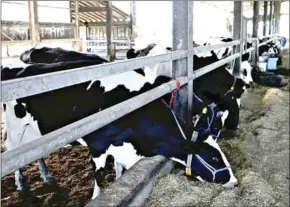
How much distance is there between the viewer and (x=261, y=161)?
391 centimetres

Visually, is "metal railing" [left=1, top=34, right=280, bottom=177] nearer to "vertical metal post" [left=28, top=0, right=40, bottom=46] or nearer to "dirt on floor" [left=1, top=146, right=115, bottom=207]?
"dirt on floor" [left=1, top=146, right=115, bottom=207]

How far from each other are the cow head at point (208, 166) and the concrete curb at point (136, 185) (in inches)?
9.7

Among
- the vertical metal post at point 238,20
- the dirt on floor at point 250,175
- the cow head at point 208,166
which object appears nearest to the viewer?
the dirt on floor at point 250,175

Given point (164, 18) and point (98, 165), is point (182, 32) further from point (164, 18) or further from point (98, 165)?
point (164, 18)

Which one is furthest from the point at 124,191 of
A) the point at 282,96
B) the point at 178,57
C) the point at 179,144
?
the point at 282,96

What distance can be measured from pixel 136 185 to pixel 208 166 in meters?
0.69

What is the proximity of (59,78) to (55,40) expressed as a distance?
8.70 meters

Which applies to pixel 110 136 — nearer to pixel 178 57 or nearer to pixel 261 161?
pixel 178 57

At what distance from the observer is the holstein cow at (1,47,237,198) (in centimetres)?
292

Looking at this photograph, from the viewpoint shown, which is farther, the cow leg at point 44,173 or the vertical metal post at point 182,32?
the cow leg at point 44,173

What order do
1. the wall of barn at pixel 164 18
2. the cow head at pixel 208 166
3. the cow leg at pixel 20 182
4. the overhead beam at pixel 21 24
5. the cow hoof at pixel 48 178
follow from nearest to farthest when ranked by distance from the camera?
the cow head at pixel 208 166
the cow leg at pixel 20 182
the cow hoof at pixel 48 178
the overhead beam at pixel 21 24
the wall of barn at pixel 164 18

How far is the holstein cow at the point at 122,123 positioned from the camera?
2.92m

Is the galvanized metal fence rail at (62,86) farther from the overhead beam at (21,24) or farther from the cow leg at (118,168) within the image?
the overhead beam at (21,24)

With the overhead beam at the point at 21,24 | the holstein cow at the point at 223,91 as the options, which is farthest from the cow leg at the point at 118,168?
the overhead beam at the point at 21,24
